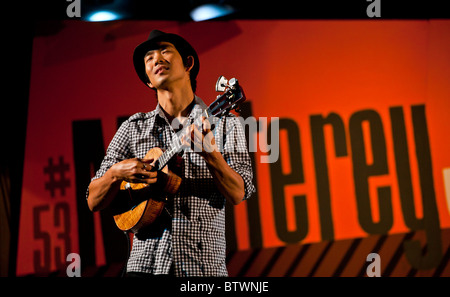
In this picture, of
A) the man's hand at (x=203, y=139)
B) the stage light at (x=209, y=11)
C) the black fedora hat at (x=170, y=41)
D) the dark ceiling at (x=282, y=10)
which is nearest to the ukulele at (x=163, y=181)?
the man's hand at (x=203, y=139)

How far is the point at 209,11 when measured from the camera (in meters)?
2.88

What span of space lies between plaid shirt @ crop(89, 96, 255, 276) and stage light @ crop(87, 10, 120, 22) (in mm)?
1331

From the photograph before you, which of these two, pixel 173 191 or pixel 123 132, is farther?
pixel 123 132

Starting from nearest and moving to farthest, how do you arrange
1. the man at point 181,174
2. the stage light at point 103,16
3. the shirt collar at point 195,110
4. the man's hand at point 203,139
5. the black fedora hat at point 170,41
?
the man's hand at point 203,139 → the man at point 181,174 → the shirt collar at point 195,110 → the black fedora hat at point 170,41 → the stage light at point 103,16

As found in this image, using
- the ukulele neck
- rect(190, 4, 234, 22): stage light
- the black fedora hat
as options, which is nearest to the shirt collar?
the ukulele neck

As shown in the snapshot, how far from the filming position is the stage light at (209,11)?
2.86 metres

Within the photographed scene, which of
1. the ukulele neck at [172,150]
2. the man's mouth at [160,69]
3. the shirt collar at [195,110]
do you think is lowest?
the ukulele neck at [172,150]

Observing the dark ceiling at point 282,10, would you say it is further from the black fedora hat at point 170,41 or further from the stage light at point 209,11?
the black fedora hat at point 170,41

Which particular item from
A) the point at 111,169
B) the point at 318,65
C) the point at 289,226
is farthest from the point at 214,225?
the point at 318,65

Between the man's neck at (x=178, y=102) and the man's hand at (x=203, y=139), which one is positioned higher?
the man's neck at (x=178, y=102)

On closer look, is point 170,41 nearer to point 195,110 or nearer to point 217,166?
point 195,110

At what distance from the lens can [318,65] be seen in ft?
9.62
